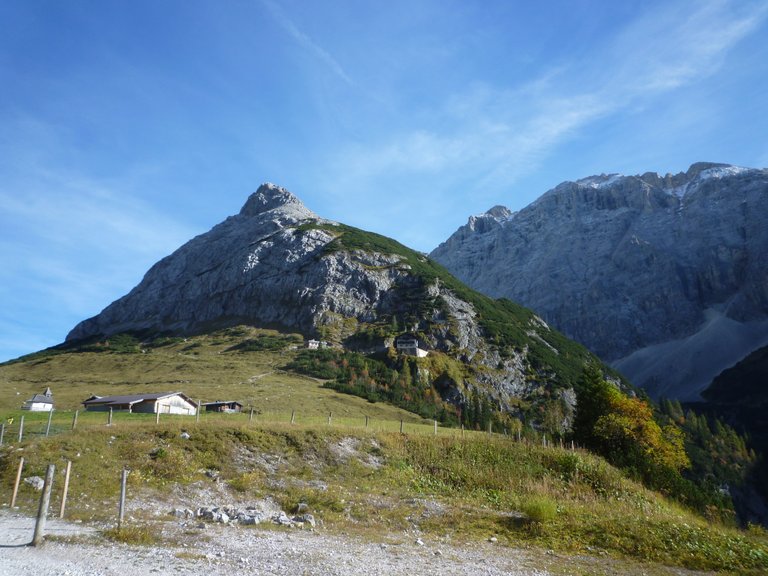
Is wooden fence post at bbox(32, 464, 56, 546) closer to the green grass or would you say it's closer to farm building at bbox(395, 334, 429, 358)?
the green grass

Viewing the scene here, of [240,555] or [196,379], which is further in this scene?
[196,379]

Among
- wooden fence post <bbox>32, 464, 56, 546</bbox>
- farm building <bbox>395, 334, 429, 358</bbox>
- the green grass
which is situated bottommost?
wooden fence post <bbox>32, 464, 56, 546</bbox>

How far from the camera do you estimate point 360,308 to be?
534 feet

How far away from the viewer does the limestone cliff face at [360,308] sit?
13350 centimetres

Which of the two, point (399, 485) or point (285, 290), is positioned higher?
point (285, 290)

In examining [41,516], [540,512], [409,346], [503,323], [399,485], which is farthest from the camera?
[503,323]

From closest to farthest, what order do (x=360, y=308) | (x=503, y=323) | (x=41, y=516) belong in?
(x=41, y=516) < (x=503, y=323) < (x=360, y=308)

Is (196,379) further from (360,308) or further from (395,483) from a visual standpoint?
(395,483)

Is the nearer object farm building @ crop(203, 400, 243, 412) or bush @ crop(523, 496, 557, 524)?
bush @ crop(523, 496, 557, 524)

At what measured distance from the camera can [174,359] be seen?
387ft

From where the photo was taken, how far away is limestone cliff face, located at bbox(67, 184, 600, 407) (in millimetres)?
133500

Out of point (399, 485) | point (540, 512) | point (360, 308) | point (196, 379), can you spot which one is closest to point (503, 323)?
point (360, 308)

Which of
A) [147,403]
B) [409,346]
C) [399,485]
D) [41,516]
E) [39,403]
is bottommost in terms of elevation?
[399,485]

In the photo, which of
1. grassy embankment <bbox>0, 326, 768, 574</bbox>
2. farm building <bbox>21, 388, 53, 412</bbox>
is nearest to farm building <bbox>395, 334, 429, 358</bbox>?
farm building <bbox>21, 388, 53, 412</bbox>
